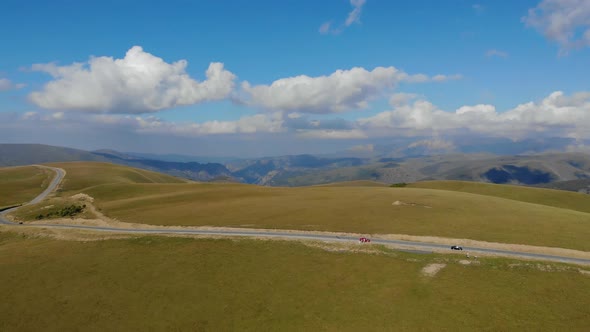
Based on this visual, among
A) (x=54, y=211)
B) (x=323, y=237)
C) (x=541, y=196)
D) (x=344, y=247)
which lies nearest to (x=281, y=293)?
(x=344, y=247)

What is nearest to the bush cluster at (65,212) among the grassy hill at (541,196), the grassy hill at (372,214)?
the grassy hill at (372,214)

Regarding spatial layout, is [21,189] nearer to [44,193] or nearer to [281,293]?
[44,193]

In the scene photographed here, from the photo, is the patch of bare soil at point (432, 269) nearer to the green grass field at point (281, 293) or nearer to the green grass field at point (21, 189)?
the green grass field at point (281, 293)

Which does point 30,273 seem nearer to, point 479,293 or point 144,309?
point 144,309

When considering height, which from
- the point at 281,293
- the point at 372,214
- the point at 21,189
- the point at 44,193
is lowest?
the point at 281,293

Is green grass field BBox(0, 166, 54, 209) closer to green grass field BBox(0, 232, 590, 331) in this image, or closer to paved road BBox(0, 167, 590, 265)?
paved road BBox(0, 167, 590, 265)

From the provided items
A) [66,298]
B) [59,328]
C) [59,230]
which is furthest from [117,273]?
[59,230]
